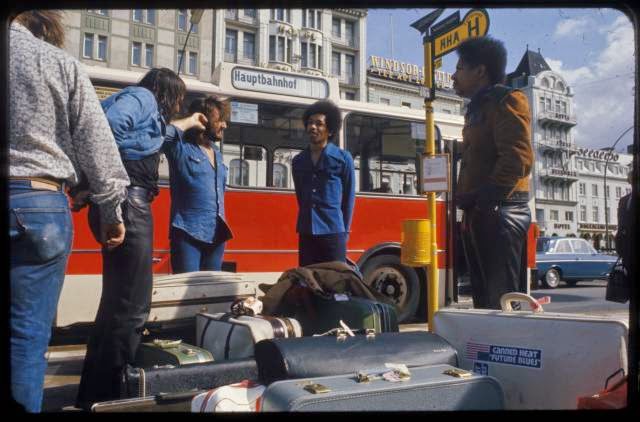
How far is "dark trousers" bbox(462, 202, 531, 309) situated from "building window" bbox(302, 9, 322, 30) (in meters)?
1.32

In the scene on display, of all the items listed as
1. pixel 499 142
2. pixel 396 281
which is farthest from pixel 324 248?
pixel 396 281

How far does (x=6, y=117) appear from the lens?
1.77 m

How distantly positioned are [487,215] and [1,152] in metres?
2.24

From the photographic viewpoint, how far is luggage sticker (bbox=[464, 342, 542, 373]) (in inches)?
90.1

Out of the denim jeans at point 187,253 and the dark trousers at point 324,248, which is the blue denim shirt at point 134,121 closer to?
the denim jeans at point 187,253

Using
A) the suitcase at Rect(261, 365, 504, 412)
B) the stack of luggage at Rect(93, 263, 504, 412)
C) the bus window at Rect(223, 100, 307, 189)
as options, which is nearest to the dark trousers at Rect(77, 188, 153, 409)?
the stack of luggage at Rect(93, 263, 504, 412)

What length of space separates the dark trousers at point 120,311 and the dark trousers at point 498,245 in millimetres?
1739

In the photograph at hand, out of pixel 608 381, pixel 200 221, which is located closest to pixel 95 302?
pixel 200 221

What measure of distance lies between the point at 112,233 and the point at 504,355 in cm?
178

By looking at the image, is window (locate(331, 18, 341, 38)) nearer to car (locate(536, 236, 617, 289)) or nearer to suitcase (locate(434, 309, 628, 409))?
suitcase (locate(434, 309, 628, 409))

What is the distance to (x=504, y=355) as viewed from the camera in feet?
7.80

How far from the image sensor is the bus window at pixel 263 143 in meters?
5.27

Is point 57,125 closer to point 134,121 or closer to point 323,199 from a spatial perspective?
point 134,121

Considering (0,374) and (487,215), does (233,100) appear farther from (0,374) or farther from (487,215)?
(0,374)
